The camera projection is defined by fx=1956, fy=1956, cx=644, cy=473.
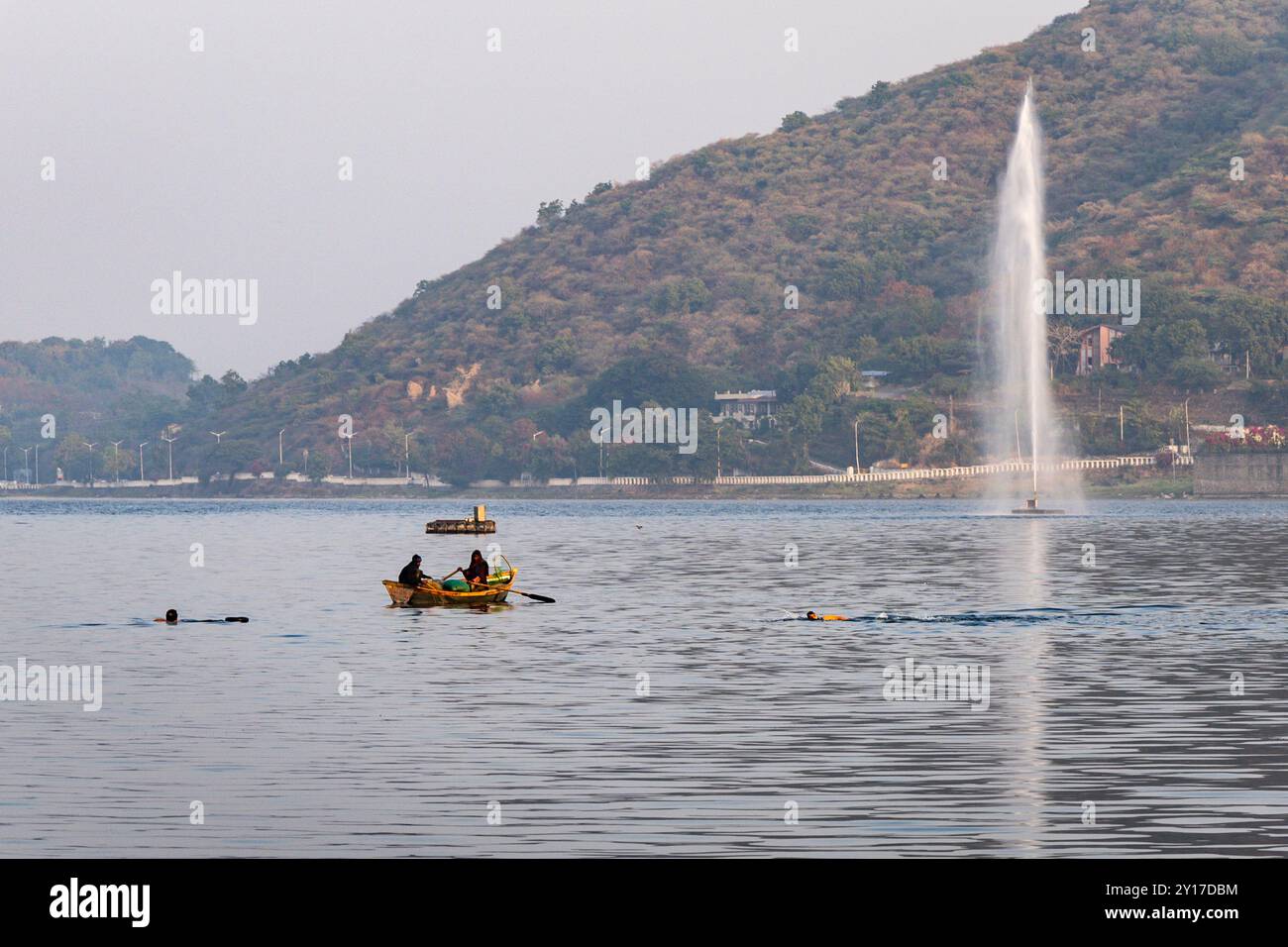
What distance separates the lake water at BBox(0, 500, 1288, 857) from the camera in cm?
2575

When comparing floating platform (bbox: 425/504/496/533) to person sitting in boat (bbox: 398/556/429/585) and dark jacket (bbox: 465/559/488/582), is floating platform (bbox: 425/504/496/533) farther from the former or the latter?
dark jacket (bbox: 465/559/488/582)

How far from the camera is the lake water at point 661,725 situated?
25750mm

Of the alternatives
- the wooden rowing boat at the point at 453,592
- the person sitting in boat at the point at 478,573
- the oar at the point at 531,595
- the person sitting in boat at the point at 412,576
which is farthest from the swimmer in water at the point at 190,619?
Result: the oar at the point at 531,595

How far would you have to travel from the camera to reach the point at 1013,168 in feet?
595

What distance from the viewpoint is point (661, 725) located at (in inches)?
1458

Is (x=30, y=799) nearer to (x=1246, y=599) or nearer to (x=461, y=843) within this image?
(x=461, y=843)

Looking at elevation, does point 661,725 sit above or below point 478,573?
below

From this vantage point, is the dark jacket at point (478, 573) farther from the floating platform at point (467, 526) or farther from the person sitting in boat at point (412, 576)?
the floating platform at point (467, 526)

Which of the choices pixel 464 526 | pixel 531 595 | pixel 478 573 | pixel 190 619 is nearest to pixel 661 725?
pixel 478 573

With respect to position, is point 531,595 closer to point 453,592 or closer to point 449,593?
point 453,592

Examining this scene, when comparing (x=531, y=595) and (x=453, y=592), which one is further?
Result: (x=531, y=595)

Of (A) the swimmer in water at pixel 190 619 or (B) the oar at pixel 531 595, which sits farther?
(B) the oar at pixel 531 595
